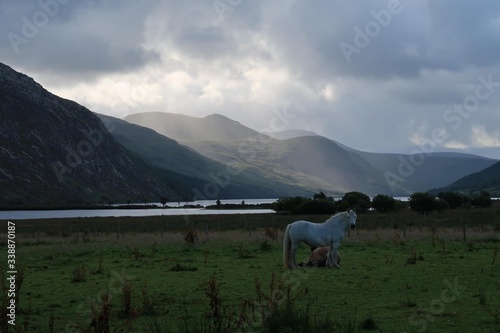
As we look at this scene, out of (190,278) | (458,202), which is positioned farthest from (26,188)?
(190,278)

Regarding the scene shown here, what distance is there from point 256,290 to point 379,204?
77607mm

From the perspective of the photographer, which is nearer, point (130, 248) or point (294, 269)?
point (294, 269)

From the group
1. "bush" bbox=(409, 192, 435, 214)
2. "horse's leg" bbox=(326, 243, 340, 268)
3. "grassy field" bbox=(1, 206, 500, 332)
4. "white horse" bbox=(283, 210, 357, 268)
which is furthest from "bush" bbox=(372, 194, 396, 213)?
"horse's leg" bbox=(326, 243, 340, 268)

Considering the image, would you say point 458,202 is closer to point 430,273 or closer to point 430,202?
point 430,202

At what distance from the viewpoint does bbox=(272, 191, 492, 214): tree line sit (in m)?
85.2

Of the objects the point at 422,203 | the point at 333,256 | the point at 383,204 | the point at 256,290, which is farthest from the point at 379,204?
the point at 256,290

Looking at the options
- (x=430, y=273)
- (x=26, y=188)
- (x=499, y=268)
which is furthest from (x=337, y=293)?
(x=26, y=188)

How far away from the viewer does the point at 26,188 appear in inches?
7441

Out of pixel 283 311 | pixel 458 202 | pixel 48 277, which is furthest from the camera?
pixel 458 202

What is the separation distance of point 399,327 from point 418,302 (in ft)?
10.3

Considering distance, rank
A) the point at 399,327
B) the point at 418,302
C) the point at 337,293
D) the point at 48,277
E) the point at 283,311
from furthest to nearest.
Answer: the point at 48,277 → the point at 337,293 → the point at 418,302 → the point at 399,327 → the point at 283,311

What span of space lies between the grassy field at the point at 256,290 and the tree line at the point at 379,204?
5505cm

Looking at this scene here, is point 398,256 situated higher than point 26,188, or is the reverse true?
point 26,188

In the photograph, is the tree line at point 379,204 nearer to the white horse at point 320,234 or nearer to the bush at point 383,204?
the bush at point 383,204
